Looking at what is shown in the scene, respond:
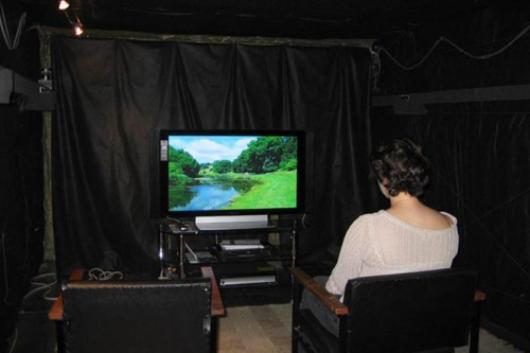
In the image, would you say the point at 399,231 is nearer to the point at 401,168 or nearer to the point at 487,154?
the point at 401,168

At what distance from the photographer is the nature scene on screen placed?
13.2 ft

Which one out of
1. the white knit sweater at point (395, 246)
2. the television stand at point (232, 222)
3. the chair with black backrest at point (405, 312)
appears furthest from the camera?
the television stand at point (232, 222)

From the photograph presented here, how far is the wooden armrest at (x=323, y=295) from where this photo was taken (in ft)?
6.63

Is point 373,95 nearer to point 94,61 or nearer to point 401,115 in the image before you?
point 401,115

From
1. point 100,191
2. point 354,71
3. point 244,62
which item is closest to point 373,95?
point 354,71

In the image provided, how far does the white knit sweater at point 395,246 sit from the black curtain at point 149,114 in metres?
2.30

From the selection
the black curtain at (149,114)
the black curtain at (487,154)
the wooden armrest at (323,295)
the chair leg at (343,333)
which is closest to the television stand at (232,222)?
the black curtain at (149,114)

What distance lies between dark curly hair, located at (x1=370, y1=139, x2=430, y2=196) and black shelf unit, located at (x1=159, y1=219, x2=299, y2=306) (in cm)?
176

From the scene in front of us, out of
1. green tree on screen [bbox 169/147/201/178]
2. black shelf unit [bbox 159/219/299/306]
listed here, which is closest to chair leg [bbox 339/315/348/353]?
black shelf unit [bbox 159/219/299/306]

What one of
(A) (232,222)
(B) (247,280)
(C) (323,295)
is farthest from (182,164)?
(C) (323,295)

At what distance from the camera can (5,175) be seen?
3.12m

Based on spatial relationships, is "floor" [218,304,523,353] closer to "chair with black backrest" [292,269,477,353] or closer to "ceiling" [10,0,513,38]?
"chair with black backrest" [292,269,477,353]

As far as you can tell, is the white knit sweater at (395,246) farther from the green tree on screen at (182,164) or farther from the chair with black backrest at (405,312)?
the green tree on screen at (182,164)

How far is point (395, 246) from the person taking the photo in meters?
2.15
